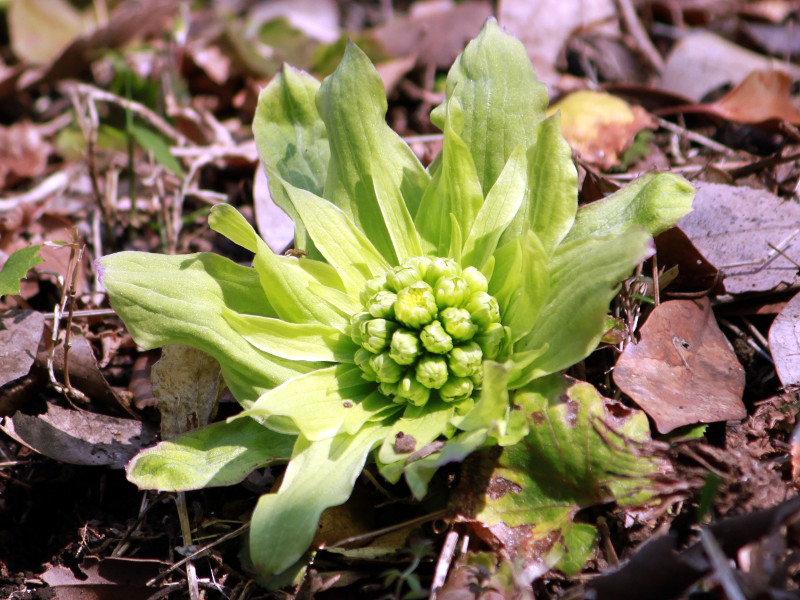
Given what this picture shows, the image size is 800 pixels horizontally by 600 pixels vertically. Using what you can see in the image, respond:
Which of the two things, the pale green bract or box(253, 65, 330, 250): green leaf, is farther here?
box(253, 65, 330, 250): green leaf

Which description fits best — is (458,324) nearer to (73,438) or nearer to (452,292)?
(452,292)

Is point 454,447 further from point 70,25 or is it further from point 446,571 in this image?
point 70,25

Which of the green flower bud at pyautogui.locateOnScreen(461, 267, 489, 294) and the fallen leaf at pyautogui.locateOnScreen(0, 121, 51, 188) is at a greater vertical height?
the green flower bud at pyautogui.locateOnScreen(461, 267, 489, 294)

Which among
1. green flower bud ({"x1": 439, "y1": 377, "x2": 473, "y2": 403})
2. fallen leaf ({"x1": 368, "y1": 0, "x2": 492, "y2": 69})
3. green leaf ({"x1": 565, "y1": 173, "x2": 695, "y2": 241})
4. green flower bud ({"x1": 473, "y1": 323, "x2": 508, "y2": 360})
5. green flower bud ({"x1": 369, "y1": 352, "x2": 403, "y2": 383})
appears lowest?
green flower bud ({"x1": 439, "y1": 377, "x2": 473, "y2": 403})

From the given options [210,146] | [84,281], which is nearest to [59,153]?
[210,146]

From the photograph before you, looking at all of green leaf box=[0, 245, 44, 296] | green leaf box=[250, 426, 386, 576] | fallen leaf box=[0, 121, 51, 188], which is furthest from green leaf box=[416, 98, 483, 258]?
fallen leaf box=[0, 121, 51, 188]

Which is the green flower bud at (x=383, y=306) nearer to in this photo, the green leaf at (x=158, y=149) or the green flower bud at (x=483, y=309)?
the green flower bud at (x=483, y=309)

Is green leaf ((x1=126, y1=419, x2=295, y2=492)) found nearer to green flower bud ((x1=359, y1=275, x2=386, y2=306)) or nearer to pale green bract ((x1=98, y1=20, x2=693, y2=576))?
pale green bract ((x1=98, y1=20, x2=693, y2=576))

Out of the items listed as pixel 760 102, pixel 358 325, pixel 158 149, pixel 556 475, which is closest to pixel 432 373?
pixel 358 325
